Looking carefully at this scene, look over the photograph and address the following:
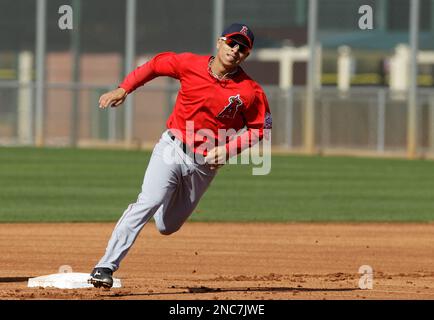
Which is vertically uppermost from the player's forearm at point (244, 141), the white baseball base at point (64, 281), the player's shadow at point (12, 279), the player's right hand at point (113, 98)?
the player's right hand at point (113, 98)

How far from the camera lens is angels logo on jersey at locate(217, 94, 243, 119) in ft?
31.2

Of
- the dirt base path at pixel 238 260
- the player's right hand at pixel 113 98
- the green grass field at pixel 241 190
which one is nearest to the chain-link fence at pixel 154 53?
the green grass field at pixel 241 190

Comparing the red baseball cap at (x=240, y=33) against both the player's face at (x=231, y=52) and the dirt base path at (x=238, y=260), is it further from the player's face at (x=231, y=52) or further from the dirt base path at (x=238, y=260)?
the dirt base path at (x=238, y=260)

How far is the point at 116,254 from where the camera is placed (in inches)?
372

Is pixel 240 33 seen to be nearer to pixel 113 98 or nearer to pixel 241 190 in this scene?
pixel 113 98

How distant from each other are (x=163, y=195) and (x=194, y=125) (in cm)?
62

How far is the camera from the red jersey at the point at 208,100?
9.56 m

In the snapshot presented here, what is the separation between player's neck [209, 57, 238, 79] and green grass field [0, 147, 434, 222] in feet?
25.5

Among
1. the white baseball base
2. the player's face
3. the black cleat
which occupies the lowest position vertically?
the white baseball base

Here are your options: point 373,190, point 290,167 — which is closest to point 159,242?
point 373,190

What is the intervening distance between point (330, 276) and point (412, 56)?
25.2m

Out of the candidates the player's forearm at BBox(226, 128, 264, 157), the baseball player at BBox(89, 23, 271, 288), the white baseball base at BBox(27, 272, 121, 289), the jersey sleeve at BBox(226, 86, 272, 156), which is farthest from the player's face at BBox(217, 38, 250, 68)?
the white baseball base at BBox(27, 272, 121, 289)

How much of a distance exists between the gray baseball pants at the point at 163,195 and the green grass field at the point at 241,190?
7.27 metres

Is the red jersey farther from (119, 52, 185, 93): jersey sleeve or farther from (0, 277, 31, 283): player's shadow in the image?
(0, 277, 31, 283): player's shadow
